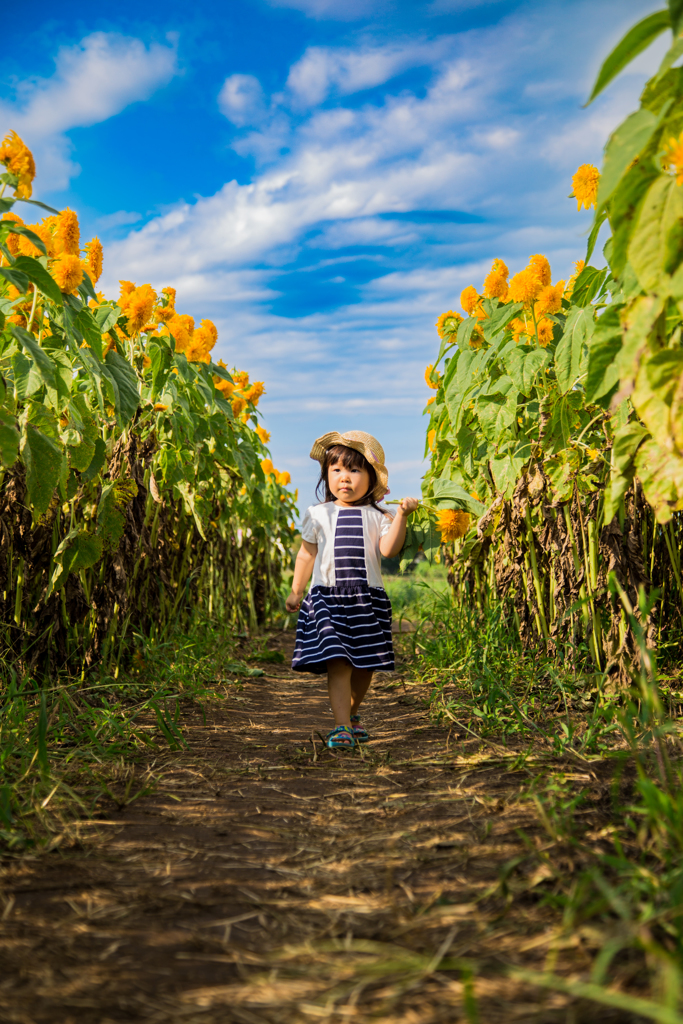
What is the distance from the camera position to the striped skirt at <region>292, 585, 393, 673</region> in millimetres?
3242

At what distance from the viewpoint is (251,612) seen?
6.84 metres

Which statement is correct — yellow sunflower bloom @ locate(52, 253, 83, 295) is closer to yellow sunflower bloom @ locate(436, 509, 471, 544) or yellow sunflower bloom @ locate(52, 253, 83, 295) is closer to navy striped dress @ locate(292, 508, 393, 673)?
navy striped dress @ locate(292, 508, 393, 673)

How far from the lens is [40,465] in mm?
2689

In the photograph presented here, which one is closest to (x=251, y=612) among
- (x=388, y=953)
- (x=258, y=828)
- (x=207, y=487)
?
(x=207, y=487)

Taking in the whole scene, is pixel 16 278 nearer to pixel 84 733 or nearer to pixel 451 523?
pixel 84 733

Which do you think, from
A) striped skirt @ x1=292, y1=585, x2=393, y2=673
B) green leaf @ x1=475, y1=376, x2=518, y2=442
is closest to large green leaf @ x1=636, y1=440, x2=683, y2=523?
green leaf @ x1=475, y1=376, x2=518, y2=442

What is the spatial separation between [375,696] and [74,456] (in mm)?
→ 2192

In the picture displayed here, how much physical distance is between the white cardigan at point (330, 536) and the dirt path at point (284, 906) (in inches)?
41.6

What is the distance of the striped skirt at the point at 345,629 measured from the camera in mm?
3242

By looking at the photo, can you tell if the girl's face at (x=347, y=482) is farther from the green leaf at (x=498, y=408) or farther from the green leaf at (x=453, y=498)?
the green leaf at (x=498, y=408)

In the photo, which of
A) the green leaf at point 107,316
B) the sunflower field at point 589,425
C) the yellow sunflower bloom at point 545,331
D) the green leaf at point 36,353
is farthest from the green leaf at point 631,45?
the green leaf at point 107,316

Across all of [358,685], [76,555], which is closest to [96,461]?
[76,555]

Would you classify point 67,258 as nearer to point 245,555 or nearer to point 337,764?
point 337,764

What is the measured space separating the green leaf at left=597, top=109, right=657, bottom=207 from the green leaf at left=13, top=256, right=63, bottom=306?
150cm
